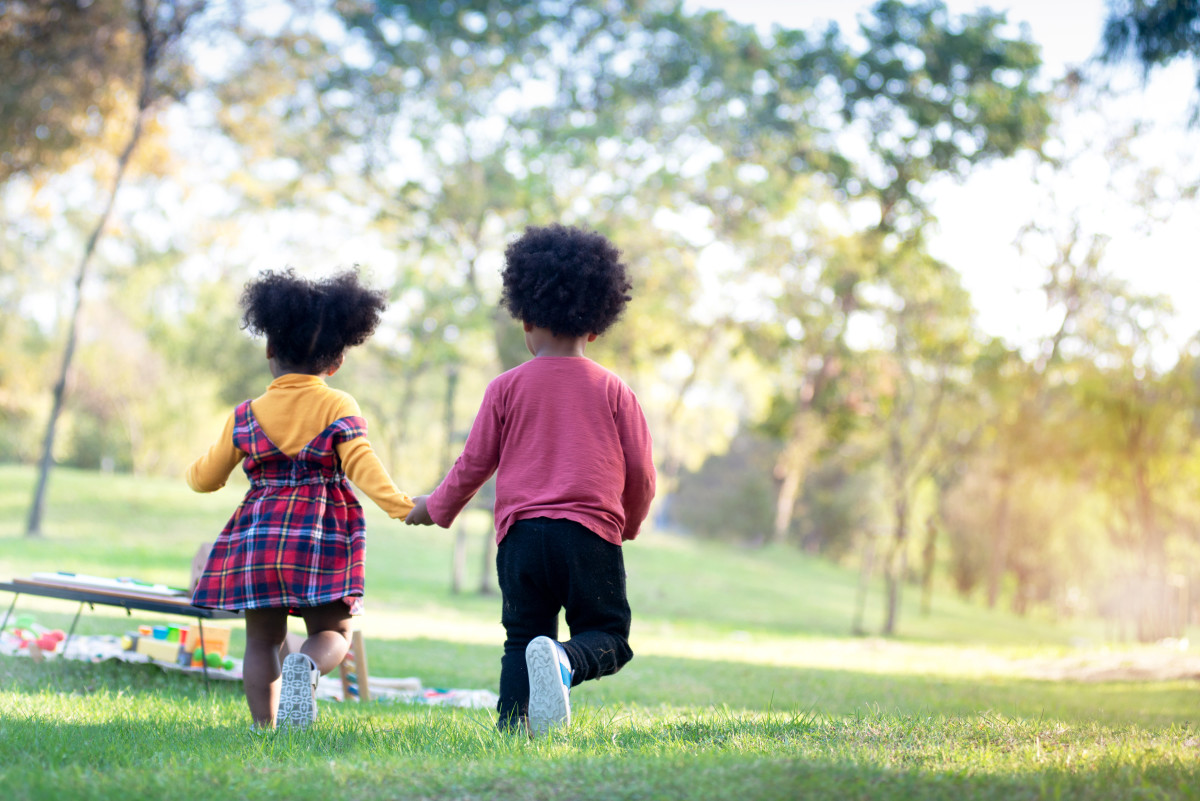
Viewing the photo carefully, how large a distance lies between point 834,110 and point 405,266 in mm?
7406

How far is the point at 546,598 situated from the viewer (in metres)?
3.76

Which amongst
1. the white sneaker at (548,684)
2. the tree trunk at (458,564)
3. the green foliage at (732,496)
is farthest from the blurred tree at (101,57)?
the green foliage at (732,496)

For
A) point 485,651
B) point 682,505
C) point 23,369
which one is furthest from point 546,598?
point 682,505

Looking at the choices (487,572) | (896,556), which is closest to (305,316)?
(487,572)

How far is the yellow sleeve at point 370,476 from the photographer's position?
3836 millimetres

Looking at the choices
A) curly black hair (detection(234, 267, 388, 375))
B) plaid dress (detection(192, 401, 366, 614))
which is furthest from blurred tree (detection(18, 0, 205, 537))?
plaid dress (detection(192, 401, 366, 614))

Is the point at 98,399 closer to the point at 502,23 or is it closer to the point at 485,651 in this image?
the point at 502,23

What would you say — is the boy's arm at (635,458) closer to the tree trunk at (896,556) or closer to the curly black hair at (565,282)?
the curly black hair at (565,282)

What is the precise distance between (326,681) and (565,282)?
11.1 ft

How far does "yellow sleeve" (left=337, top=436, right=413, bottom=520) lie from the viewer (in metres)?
3.84

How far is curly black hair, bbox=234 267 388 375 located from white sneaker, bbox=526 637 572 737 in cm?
153

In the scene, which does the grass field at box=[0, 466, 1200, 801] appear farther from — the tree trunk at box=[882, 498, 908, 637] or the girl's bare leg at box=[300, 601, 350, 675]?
the tree trunk at box=[882, 498, 908, 637]

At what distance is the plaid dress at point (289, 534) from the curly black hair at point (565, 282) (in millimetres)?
826

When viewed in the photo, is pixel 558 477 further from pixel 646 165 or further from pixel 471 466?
pixel 646 165
